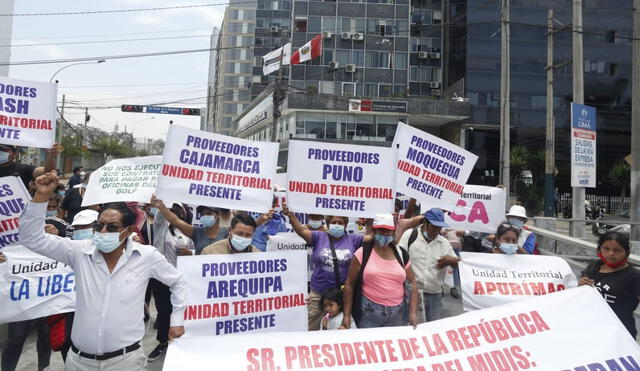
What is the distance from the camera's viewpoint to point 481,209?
7172mm

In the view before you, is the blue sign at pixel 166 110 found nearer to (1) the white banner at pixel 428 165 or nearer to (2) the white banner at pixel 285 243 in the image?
(2) the white banner at pixel 285 243

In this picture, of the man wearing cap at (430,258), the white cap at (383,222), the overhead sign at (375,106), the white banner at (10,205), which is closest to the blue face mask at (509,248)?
the man wearing cap at (430,258)

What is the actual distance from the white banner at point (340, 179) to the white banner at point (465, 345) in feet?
5.33

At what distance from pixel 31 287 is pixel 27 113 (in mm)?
1802

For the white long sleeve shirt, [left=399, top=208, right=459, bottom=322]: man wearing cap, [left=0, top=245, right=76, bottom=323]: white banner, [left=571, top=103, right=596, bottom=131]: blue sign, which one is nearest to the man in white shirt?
the white long sleeve shirt

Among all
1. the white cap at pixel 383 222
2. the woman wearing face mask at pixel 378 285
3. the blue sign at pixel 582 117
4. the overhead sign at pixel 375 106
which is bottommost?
the woman wearing face mask at pixel 378 285

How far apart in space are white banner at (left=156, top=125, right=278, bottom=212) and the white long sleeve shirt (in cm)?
146

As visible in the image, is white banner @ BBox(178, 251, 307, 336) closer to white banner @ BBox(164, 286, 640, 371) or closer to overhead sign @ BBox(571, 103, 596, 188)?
white banner @ BBox(164, 286, 640, 371)

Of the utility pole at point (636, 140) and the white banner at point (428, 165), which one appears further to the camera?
the utility pole at point (636, 140)

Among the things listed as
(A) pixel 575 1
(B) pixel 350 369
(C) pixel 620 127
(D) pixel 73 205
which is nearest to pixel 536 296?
(B) pixel 350 369

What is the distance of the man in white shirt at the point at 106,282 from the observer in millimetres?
2930

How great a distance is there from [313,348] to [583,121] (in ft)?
31.4

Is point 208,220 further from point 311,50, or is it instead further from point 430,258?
point 311,50

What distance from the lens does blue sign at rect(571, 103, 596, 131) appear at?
33.9 ft
